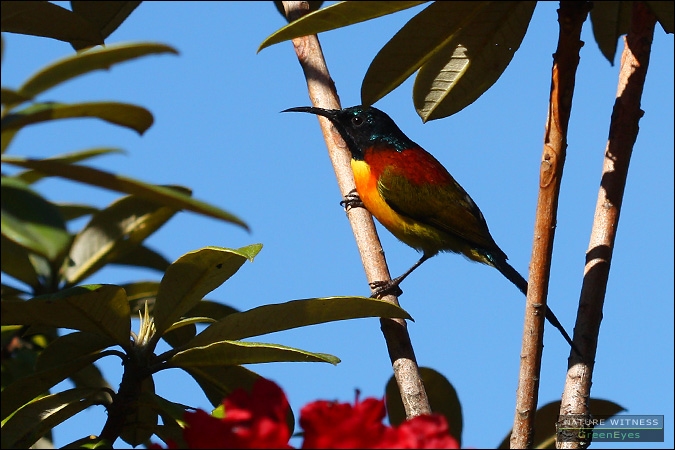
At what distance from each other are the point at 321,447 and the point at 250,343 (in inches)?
36.0

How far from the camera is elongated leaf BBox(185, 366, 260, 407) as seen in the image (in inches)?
89.8

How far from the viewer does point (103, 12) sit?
2.00 m

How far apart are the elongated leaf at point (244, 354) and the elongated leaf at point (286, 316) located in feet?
0.22

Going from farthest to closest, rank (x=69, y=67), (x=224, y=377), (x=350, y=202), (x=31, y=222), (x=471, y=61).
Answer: (x=69, y=67), (x=350, y=202), (x=471, y=61), (x=224, y=377), (x=31, y=222)

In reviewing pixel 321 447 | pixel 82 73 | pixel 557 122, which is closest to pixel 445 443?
pixel 321 447

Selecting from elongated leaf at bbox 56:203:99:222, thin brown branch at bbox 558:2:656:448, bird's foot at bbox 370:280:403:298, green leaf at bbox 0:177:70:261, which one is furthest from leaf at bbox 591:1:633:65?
elongated leaf at bbox 56:203:99:222

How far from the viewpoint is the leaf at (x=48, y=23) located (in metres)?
1.83

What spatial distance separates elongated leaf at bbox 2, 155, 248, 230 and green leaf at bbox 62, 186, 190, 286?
1697mm

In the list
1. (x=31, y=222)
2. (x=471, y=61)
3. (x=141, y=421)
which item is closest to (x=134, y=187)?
(x=31, y=222)

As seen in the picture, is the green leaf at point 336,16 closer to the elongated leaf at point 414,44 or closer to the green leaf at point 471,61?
the elongated leaf at point 414,44

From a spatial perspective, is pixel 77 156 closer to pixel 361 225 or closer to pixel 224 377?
pixel 361 225

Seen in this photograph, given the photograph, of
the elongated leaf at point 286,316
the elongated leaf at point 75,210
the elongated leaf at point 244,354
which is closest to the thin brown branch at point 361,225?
the elongated leaf at point 286,316

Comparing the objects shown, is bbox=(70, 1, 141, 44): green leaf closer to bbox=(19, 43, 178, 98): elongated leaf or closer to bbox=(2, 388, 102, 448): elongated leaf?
bbox=(2, 388, 102, 448): elongated leaf

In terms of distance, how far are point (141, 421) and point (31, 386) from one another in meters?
0.29
